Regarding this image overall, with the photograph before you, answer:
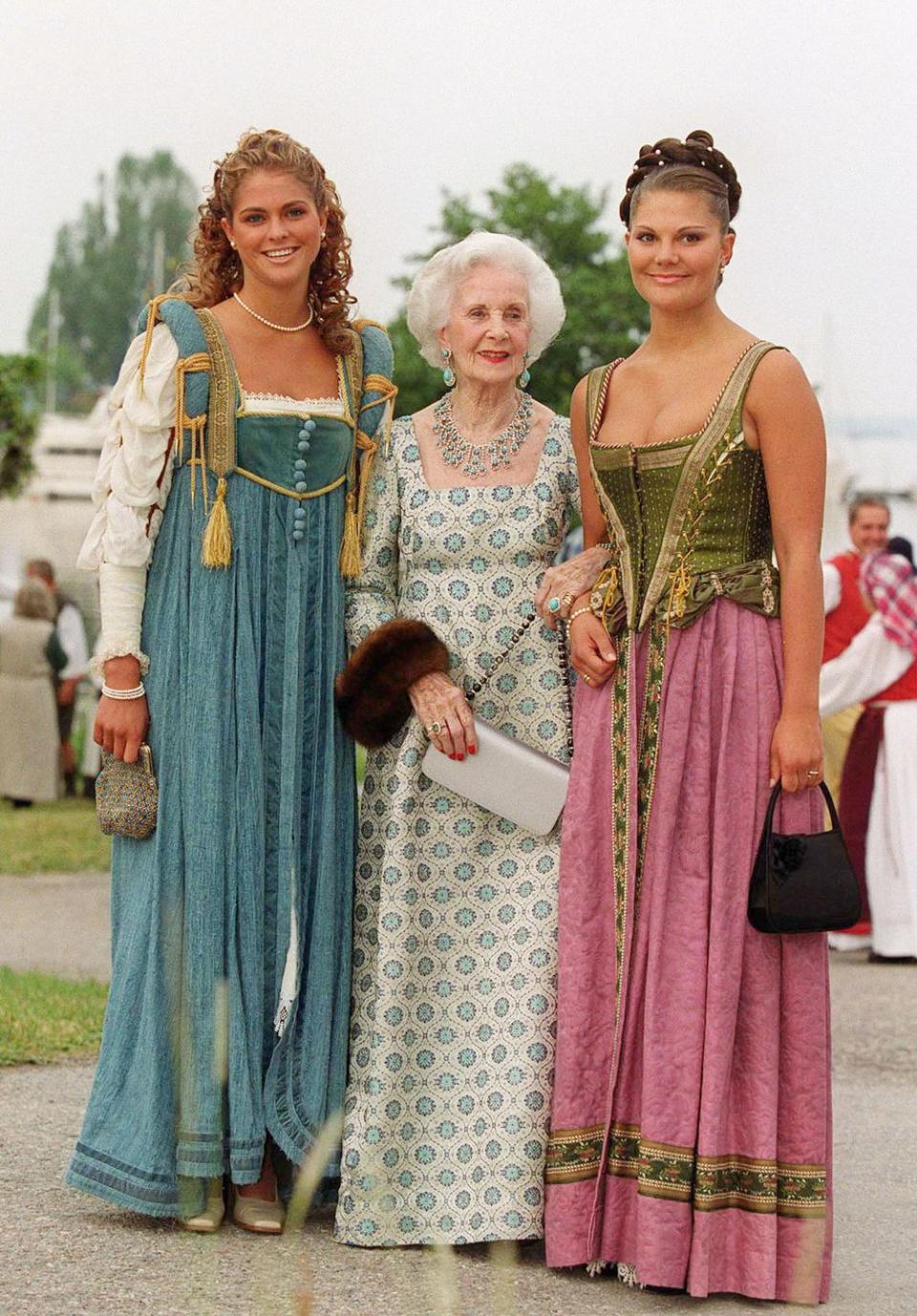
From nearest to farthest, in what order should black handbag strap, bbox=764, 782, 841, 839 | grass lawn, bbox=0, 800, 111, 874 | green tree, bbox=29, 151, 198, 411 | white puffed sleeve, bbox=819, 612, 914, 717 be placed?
black handbag strap, bbox=764, 782, 841, 839 → white puffed sleeve, bbox=819, 612, 914, 717 → grass lawn, bbox=0, 800, 111, 874 → green tree, bbox=29, 151, 198, 411

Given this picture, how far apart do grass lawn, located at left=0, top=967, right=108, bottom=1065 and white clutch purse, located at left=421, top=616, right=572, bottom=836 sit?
263cm

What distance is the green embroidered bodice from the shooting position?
3961mm

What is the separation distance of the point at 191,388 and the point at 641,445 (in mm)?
920

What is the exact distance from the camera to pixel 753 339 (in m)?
4.04

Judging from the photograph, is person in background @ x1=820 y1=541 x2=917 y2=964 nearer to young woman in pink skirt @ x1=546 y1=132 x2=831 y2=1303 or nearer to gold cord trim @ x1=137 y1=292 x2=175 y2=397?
Result: young woman in pink skirt @ x1=546 y1=132 x2=831 y2=1303

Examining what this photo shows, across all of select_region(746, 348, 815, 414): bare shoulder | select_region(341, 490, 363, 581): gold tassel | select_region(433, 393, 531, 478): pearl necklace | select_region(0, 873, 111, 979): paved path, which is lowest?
select_region(0, 873, 111, 979): paved path

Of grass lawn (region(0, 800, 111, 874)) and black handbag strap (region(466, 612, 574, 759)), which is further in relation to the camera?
grass lawn (region(0, 800, 111, 874))

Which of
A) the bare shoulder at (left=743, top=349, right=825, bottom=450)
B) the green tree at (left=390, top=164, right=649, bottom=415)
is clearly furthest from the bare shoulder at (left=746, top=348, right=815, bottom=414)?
the green tree at (left=390, top=164, right=649, bottom=415)

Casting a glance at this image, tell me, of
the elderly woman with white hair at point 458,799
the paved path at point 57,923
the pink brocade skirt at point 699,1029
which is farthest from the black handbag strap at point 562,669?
the paved path at point 57,923

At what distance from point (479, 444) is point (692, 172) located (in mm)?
722

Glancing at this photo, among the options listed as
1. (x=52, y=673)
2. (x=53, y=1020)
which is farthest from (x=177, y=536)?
(x=52, y=673)

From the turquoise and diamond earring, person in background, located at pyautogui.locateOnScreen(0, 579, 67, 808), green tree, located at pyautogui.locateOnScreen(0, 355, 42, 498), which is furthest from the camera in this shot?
green tree, located at pyautogui.locateOnScreen(0, 355, 42, 498)

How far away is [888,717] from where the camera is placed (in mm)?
9867

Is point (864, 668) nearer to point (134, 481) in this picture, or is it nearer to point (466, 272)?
point (466, 272)
